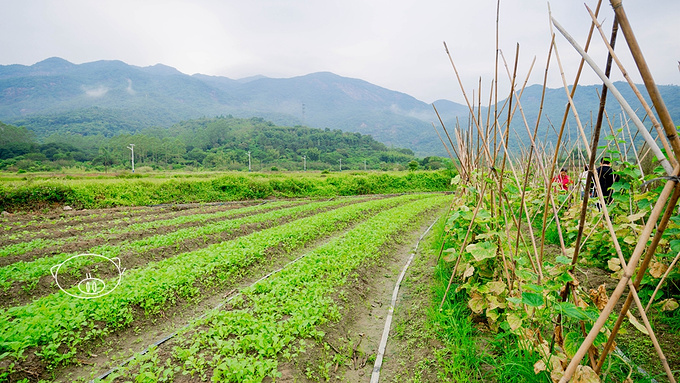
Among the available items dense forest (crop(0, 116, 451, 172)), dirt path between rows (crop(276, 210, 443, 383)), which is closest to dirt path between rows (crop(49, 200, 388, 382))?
dirt path between rows (crop(276, 210, 443, 383))

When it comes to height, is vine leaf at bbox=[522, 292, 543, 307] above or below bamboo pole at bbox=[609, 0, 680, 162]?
below

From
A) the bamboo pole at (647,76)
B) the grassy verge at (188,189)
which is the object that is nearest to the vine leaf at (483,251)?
the bamboo pole at (647,76)

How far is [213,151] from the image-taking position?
93.7 meters

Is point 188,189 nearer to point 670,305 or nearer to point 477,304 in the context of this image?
point 477,304

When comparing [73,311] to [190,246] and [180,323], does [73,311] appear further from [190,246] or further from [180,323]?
[190,246]

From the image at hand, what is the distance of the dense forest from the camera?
189 feet

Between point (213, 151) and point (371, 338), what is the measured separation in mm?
97046

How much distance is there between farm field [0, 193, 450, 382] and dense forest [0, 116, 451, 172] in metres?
44.4

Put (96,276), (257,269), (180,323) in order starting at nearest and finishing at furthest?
(180,323) < (96,276) < (257,269)

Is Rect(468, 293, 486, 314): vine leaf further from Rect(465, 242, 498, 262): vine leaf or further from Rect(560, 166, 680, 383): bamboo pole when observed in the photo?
Rect(560, 166, 680, 383): bamboo pole

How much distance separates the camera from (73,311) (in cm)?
470

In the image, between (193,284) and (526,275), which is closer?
(526,275)

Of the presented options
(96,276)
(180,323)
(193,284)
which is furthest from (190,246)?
(180,323)

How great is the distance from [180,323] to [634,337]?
613 centimetres
